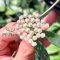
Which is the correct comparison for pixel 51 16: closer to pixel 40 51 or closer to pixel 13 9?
pixel 40 51

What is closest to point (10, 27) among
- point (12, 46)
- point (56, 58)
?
point (12, 46)

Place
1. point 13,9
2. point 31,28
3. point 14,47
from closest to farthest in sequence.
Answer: point 31,28, point 14,47, point 13,9

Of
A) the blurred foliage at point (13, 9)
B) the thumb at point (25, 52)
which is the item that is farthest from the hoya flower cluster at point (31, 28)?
the blurred foliage at point (13, 9)

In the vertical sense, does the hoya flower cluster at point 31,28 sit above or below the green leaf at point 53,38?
above

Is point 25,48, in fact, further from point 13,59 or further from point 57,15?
point 57,15

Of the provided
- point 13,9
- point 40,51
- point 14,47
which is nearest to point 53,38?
point 40,51

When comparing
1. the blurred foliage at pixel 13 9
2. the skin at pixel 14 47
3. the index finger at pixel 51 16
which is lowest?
the blurred foliage at pixel 13 9

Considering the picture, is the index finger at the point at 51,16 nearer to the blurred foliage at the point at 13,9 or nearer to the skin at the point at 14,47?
the skin at the point at 14,47

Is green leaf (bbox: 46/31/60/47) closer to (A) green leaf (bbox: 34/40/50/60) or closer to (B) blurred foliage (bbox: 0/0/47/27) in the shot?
(A) green leaf (bbox: 34/40/50/60)
